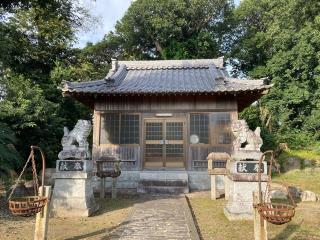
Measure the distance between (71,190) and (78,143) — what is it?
1356 mm

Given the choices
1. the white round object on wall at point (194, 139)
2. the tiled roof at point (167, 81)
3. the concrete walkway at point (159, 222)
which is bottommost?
the concrete walkway at point (159, 222)

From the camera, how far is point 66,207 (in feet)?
29.4

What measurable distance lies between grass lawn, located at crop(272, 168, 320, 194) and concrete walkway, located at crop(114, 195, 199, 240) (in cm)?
751

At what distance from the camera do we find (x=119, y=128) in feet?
48.2

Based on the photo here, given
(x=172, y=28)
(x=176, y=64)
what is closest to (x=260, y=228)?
(x=176, y=64)

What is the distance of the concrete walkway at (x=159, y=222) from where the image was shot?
266 inches

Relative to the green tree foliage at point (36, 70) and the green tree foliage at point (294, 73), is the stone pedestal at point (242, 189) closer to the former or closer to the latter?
the green tree foliage at point (36, 70)

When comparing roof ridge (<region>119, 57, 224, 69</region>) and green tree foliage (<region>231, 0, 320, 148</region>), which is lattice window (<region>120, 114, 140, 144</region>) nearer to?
roof ridge (<region>119, 57, 224, 69</region>)

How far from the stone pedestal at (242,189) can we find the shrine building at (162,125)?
17.3 feet

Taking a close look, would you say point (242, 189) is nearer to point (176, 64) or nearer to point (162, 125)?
point (162, 125)

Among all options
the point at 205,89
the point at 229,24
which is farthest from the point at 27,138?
the point at 229,24

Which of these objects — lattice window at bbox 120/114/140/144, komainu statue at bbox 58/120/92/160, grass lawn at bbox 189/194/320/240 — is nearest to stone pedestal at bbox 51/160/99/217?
komainu statue at bbox 58/120/92/160

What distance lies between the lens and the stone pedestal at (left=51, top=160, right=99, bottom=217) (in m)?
8.94

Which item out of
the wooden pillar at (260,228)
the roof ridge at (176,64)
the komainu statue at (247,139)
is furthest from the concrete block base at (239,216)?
the roof ridge at (176,64)
